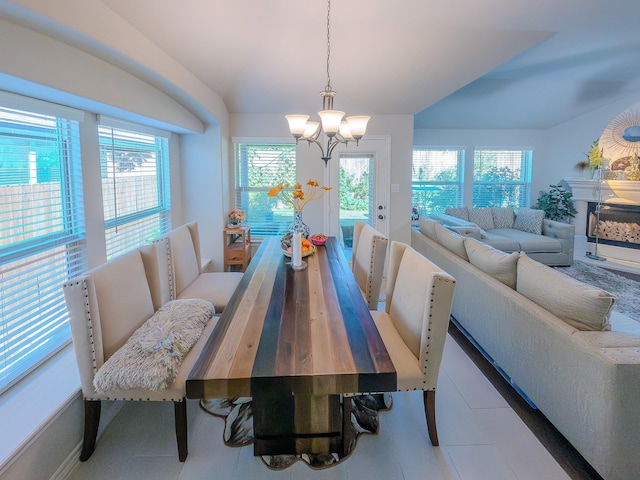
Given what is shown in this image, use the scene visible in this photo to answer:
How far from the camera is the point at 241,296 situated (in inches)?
90.8

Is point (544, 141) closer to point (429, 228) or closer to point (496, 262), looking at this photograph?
point (429, 228)

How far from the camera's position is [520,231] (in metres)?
6.50

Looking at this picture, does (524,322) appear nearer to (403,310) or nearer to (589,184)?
(403,310)

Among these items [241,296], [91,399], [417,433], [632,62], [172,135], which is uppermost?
[632,62]

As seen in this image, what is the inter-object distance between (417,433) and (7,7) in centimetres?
271

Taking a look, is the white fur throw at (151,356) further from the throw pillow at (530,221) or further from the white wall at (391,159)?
the throw pillow at (530,221)

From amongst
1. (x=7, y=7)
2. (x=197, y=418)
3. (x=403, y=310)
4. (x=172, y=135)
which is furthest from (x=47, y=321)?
(x=172, y=135)

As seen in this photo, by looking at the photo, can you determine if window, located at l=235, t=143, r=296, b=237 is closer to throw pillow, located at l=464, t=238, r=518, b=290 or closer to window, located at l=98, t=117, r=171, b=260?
window, located at l=98, t=117, r=171, b=260

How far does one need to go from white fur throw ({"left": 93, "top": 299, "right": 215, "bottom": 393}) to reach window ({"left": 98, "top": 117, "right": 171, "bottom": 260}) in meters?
1.18

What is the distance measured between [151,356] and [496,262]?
234 centimetres

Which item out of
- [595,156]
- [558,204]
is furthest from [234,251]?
[595,156]

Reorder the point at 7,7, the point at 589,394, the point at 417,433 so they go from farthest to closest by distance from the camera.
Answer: the point at 417,433
the point at 589,394
the point at 7,7

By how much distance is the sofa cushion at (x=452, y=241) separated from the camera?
3652 millimetres

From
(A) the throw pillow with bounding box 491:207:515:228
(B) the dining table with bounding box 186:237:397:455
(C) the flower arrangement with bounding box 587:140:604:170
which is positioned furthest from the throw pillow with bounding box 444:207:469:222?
(B) the dining table with bounding box 186:237:397:455
